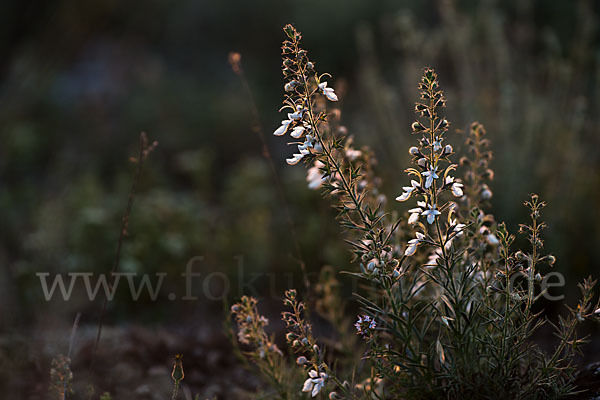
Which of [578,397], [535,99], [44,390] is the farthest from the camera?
[535,99]

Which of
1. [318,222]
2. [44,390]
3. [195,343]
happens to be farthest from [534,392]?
[318,222]

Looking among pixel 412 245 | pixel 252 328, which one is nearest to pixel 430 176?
pixel 412 245

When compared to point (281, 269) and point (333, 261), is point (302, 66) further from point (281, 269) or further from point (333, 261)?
point (281, 269)

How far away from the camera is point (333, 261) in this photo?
2.95 metres

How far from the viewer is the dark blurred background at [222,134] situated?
2873 millimetres

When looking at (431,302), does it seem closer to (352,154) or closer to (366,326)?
(366,326)

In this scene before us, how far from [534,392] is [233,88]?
527 centimetres

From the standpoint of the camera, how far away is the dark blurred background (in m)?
2.87

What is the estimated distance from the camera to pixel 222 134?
17.6 feet

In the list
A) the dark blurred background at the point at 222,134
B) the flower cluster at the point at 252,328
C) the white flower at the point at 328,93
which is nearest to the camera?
the white flower at the point at 328,93

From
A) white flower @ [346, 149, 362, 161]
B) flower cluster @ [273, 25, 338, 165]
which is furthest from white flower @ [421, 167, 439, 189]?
white flower @ [346, 149, 362, 161]

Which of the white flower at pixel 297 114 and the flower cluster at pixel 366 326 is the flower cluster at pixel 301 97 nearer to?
the white flower at pixel 297 114

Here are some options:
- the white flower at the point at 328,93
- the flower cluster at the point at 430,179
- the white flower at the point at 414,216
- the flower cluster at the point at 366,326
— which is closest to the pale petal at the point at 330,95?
the white flower at the point at 328,93

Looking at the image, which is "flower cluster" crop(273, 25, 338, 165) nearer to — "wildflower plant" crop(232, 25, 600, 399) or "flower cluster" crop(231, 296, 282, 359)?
"wildflower plant" crop(232, 25, 600, 399)
